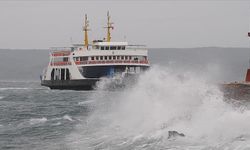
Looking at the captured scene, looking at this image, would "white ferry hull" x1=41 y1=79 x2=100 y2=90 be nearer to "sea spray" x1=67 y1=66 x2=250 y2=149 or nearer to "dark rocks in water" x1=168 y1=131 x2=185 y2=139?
"sea spray" x1=67 y1=66 x2=250 y2=149

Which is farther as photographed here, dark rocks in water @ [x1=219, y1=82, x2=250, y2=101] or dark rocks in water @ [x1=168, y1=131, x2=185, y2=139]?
dark rocks in water @ [x1=219, y1=82, x2=250, y2=101]

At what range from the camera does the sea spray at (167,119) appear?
963 inches

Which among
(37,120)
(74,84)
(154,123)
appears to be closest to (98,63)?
(74,84)

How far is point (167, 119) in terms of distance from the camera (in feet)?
99.3

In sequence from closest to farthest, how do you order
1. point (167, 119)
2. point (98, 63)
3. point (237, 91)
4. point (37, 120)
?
point (237, 91) → point (167, 119) → point (37, 120) → point (98, 63)

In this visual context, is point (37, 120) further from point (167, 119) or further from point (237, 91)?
point (237, 91)

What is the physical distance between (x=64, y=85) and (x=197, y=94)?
181 feet

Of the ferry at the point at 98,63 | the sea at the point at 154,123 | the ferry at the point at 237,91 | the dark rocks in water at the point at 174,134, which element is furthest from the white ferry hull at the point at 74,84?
the dark rocks in water at the point at 174,134

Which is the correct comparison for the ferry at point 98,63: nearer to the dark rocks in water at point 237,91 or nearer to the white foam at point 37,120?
the white foam at point 37,120

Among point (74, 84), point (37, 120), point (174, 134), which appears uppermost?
point (74, 84)

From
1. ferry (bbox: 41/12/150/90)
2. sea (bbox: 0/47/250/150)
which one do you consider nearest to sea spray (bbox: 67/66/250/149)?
sea (bbox: 0/47/250/150)

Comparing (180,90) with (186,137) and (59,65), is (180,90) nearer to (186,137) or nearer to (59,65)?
(186,137)

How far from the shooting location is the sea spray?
24469 mm

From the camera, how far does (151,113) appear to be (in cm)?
3338
